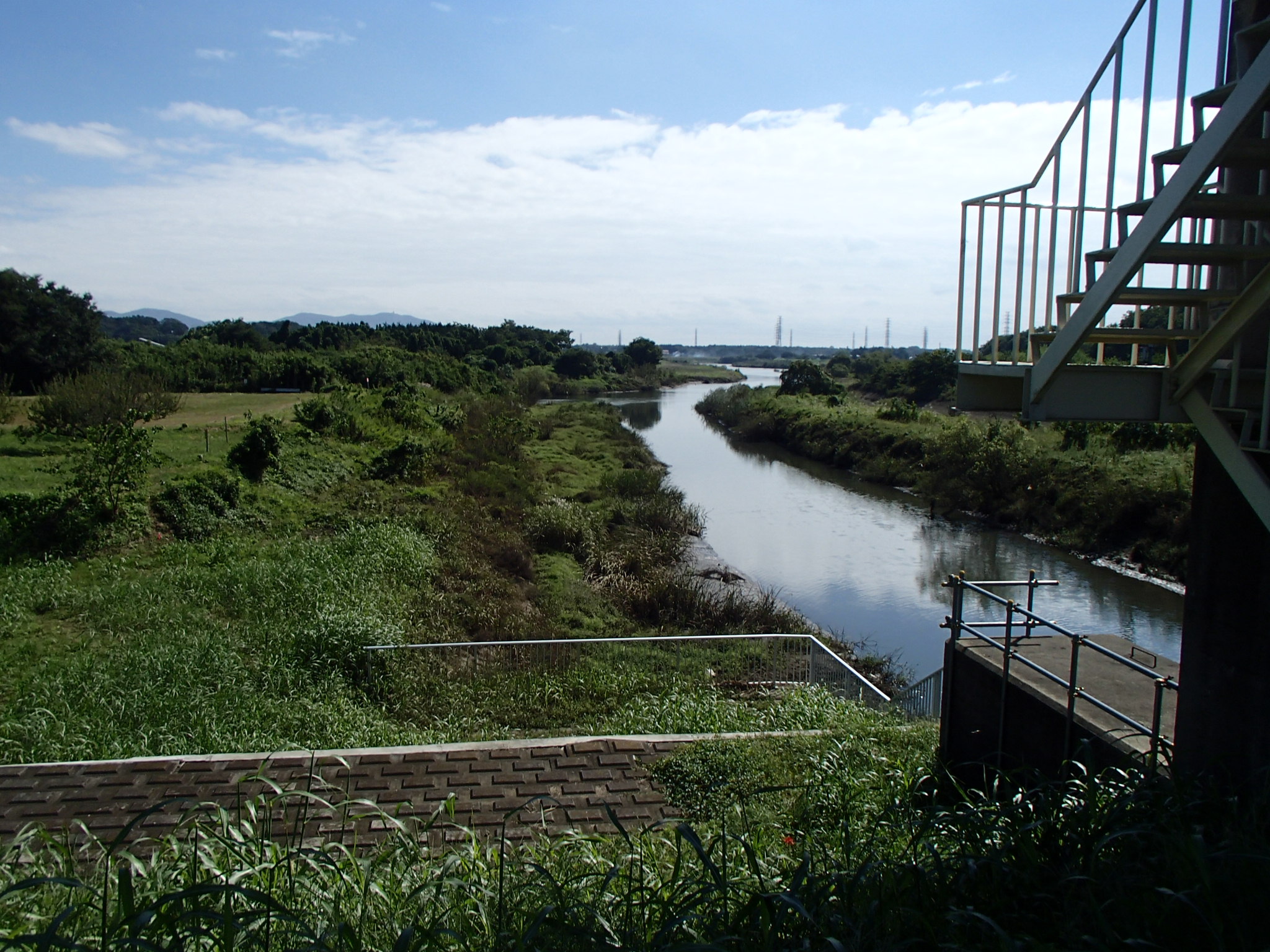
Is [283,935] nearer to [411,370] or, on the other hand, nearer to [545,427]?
[545,427]

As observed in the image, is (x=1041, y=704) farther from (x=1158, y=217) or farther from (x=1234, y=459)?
(x=1158, y=217)

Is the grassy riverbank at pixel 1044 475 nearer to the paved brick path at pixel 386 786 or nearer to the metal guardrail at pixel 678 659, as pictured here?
the metal guardrail at pixel 678 659

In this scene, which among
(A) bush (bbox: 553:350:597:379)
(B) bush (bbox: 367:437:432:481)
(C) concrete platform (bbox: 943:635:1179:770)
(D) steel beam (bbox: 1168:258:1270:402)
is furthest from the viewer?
(A) bush (bbox: 553:350:597:379)

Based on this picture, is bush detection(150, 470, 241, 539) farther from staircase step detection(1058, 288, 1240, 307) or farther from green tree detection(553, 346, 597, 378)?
green tree detection(553, 346, 597, 378)

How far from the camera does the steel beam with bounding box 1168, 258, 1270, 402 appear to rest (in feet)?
12.9

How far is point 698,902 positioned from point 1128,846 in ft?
5.55

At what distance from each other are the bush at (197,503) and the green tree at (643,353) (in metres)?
83.9

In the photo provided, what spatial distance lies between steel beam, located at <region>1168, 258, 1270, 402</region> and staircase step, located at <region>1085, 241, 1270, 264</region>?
0.30 feet

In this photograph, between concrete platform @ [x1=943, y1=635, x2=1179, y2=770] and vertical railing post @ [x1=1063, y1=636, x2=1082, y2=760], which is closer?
vertical railing post @ [x1=1063, y1=636, x2=1082, y2=760]

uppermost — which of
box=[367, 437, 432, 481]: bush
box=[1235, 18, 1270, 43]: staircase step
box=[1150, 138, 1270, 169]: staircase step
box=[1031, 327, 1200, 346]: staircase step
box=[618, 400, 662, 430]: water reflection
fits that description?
box=[1235, 18, 1270, 43]: staircase step

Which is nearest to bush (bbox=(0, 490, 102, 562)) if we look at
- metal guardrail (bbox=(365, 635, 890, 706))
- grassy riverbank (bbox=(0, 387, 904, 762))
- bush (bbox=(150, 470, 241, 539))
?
grassy riverbank (bbox=(0, 387, 904, 762))

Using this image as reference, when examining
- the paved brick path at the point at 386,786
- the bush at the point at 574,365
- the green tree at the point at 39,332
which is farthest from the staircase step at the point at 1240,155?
the bush at the point at 574,365

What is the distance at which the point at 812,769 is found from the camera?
5.82m

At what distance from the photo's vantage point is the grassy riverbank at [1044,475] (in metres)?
20.7
